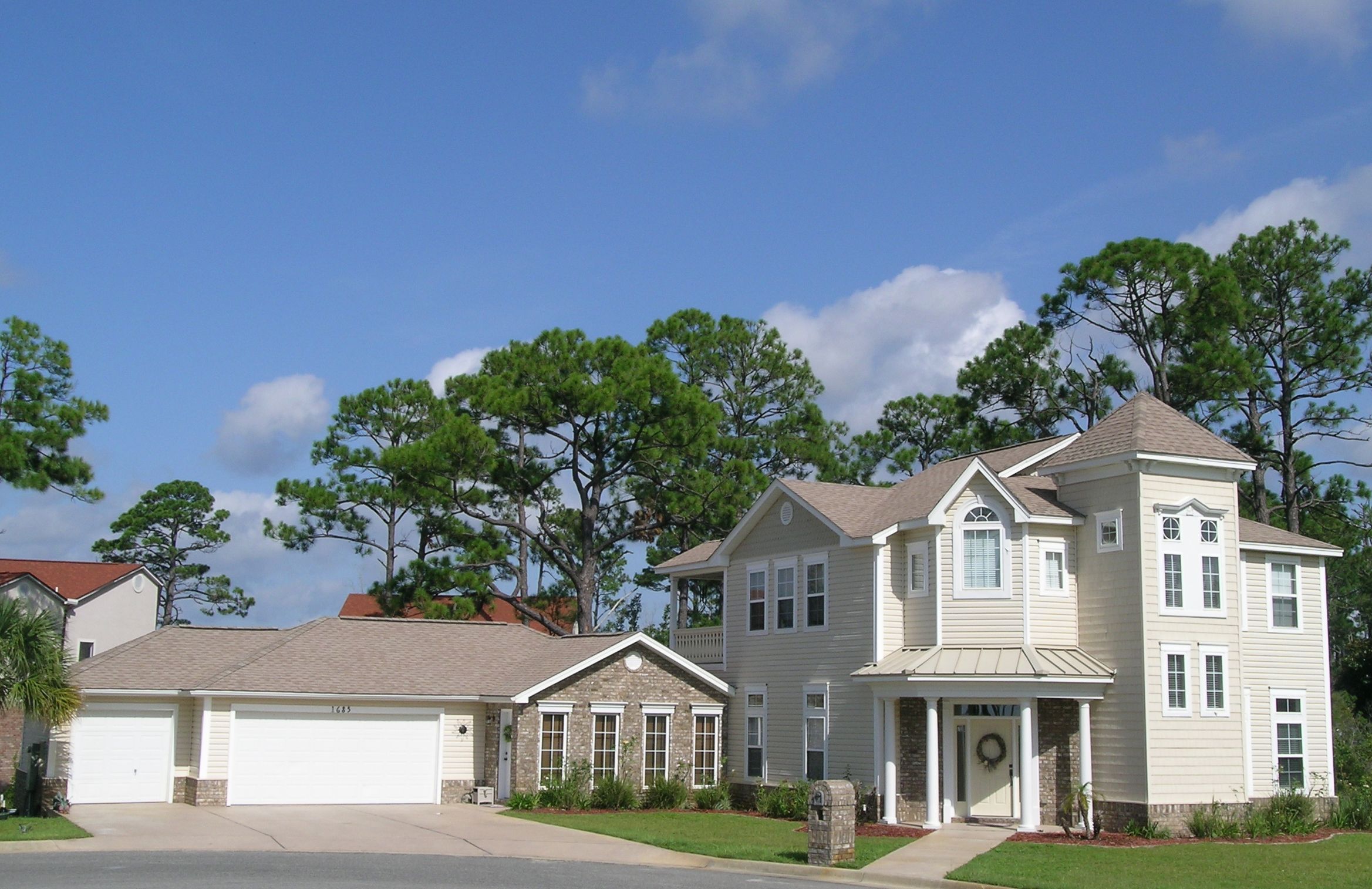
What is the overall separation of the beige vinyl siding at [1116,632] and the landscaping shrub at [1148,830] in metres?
0.42

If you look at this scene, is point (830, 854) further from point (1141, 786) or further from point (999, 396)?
point (999, 396)

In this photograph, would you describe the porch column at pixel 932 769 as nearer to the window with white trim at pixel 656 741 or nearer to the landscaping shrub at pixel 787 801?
the landscaping shrub at pixel 787 801

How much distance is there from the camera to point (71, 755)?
28297 mm

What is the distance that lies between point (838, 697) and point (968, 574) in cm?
417

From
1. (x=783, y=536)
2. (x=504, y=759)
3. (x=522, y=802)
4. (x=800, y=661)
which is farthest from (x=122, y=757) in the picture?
(x=783, y=536)

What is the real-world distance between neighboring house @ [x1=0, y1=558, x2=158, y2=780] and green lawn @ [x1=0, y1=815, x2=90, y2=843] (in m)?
21.7

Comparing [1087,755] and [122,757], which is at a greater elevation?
[1087,755]

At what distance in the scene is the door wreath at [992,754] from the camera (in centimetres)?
2754

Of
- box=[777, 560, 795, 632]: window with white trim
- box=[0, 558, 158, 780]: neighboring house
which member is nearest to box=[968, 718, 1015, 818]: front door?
box=[777, 560, 795, 632]: window with white trim

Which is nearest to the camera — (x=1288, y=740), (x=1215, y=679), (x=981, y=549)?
(x=1215, y=679)

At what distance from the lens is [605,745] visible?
31328mm

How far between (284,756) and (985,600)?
1543cm

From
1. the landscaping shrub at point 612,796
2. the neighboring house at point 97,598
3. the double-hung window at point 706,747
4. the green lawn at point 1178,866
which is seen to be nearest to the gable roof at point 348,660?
the double-hung window at point 706,747

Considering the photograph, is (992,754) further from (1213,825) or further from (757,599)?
(757,599)
